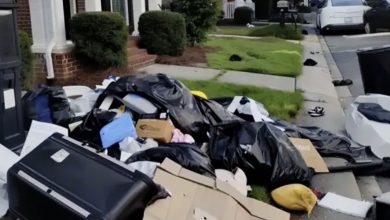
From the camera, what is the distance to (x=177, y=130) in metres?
4.62

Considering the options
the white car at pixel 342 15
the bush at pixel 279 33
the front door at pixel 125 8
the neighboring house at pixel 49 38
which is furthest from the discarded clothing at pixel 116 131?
the white car at pixel 342 15

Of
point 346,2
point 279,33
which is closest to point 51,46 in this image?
point 279,33

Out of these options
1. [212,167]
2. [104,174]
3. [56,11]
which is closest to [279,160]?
[212,167]

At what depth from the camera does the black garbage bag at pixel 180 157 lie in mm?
3820

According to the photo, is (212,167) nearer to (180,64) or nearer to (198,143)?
(198,143)

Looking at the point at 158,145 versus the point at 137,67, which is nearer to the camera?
the point at 158,145

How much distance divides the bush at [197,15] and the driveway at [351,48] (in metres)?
Answer: 3.49

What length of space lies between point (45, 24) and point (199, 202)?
5630 mm

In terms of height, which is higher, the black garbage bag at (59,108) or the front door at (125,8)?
the front door at (125,8)

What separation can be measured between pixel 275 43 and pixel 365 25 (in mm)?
6362

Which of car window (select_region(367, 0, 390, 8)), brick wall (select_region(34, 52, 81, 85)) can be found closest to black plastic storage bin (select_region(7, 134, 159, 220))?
brick wall (select_region(34, 52, 81, 85))

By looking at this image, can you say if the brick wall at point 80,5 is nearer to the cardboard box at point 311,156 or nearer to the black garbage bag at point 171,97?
the black garbage bag at point 171,97

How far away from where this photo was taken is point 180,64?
10445 mm

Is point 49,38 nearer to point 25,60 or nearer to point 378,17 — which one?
point 25,60
